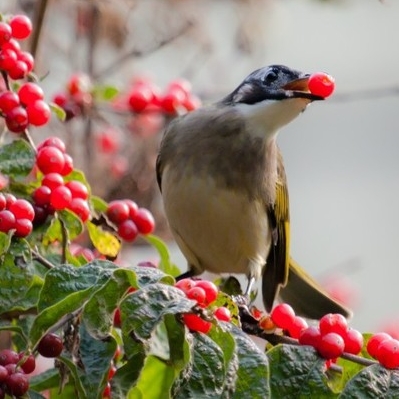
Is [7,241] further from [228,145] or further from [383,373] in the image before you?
[228,145]

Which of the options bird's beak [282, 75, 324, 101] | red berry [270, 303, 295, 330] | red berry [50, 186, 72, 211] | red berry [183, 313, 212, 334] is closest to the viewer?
red berry [183, 313, 212, 334]

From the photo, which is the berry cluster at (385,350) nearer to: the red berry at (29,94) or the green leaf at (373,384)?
the green leaf at (373,384)

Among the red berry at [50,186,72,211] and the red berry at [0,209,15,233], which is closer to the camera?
the red berry at [0,209,15,233]

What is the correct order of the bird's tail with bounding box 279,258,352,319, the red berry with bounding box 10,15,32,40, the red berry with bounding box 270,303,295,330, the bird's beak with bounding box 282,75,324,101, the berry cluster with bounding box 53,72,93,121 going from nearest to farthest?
1. the red berry with bounding box 270,303,295,330
2. the red berry with bounding box 10,15,32,40
3. the berry cluster with bounding box 53,72,93,121
4. the bird's beak with bounding box 282,75,324,101
5. the bird's tail with bounding box 279,258,352,319

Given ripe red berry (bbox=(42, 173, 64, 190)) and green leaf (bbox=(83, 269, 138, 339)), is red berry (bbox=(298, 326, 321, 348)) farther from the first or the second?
ripe red berry (bbox=(42, 173, 64, 190))

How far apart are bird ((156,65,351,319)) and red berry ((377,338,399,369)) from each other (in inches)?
73.6

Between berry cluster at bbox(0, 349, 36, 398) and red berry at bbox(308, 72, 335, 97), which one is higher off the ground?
red berry at bbox(308, 72, 335, 97)

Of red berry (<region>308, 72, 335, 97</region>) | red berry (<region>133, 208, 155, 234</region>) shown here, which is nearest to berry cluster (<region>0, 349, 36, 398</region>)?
red berry (<region>133, 208, 155, 234</region>)

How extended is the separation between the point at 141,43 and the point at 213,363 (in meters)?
2.88

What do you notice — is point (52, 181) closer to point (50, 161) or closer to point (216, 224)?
point (50, 161)

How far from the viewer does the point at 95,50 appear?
13.4 ft

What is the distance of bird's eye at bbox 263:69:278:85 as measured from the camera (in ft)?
12.2

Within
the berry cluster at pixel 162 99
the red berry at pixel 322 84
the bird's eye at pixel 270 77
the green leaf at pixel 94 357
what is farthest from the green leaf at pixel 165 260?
the bird's eye at pixel 270 77

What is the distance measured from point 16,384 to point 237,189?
2152 millimetres
